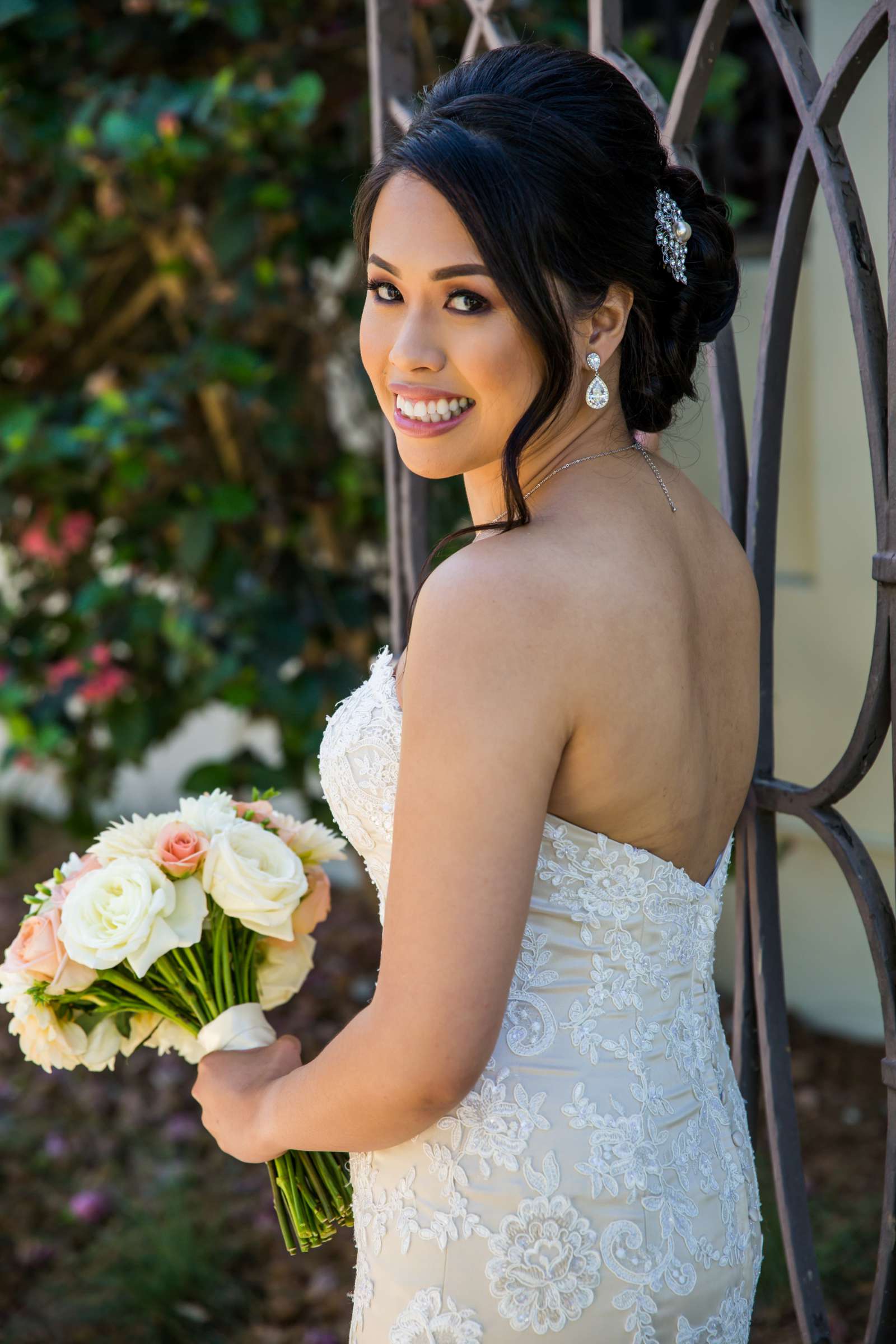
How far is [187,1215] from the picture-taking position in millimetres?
3186

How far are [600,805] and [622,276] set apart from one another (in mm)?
556

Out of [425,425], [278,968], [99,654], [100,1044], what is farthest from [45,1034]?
[99,654]

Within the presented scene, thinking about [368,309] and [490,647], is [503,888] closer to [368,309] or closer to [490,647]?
[490,647]

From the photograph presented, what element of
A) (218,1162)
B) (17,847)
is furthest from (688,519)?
(17,847)

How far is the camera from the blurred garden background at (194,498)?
2.92m

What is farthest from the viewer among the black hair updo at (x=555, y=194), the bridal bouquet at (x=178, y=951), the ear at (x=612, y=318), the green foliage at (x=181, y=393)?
the green foliage at (x=181, y=393)

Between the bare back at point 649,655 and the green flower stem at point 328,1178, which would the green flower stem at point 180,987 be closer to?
the green flower stem at point 328,1178

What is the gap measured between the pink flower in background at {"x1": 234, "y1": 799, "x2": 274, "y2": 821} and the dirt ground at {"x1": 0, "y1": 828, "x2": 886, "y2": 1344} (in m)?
1.64

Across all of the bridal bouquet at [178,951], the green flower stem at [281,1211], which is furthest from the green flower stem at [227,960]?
the green flower stem at [281,1211]

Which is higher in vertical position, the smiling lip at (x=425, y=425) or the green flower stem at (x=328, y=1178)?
the smiling lip at (x=425, y=425)

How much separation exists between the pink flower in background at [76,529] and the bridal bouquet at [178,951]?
2031 millimetres

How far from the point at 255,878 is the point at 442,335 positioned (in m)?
0.67

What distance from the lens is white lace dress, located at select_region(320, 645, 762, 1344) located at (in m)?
1.37

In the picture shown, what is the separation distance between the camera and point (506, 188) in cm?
128
